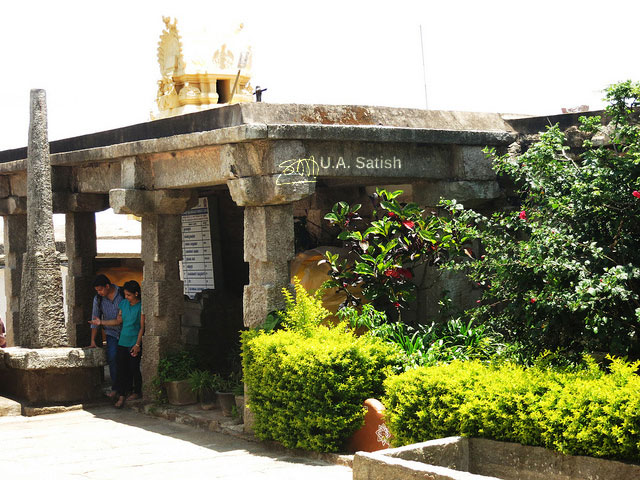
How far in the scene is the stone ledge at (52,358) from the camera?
10.6m

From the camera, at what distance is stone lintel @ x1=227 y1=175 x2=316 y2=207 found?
27.6 feet

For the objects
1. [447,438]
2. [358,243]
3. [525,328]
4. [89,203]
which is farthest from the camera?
[89,203]

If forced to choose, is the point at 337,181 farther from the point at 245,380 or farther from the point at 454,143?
the point at 245,380

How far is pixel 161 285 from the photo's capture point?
1073cm

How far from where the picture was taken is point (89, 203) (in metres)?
12.4

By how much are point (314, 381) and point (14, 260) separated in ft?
24.6

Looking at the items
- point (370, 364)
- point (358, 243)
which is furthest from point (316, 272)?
point (370, 364)

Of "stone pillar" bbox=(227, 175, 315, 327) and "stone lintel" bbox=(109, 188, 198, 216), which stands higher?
"stone lintel" bbox=(109, 188, 198, 216)

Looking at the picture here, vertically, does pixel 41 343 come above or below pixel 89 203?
below

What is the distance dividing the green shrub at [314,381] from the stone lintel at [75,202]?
485 cm

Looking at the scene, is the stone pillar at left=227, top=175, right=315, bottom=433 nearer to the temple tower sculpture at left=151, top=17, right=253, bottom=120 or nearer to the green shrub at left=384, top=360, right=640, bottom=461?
the green shrub at left=384, top=360, right=640, bottom=461

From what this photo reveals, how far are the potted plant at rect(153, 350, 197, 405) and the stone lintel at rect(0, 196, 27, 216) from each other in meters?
4.04

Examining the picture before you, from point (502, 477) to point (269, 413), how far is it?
2852 millimetres

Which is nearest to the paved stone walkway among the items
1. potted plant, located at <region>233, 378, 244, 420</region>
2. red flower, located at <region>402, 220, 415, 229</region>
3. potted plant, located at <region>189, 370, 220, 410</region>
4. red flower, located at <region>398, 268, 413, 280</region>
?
potted plant, located at <region>233, 378, 244, 420</region>
